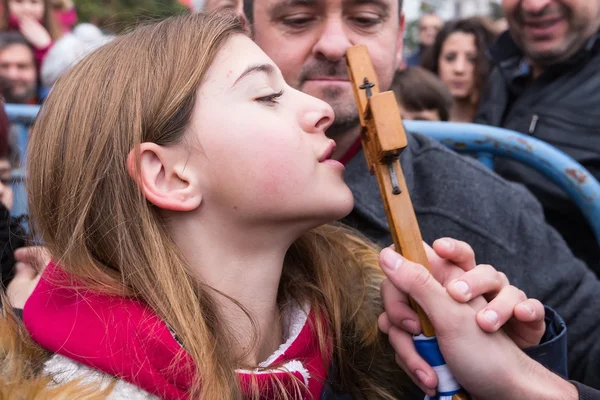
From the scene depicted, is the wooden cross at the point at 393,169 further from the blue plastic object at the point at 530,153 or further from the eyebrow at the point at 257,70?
the blue plastic object at the point at 530,153

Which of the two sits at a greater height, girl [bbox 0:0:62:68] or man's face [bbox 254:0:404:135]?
man's face [bbox 254:0:404:135]

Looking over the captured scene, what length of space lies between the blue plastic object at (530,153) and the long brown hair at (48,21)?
3016 mm

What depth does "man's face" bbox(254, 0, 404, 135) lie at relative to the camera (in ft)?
6.03

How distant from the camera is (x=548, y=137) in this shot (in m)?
2.57

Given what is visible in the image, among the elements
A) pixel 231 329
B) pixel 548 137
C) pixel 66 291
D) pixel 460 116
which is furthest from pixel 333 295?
pixel 460 116

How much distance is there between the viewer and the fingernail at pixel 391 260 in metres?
1.19

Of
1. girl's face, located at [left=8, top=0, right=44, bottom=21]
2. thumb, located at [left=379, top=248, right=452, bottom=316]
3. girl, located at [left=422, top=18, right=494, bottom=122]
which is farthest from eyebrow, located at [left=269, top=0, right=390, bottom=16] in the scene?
girl's face, located at [left=8, top=0, right=44, bottom=21]

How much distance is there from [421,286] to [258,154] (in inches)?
14.4

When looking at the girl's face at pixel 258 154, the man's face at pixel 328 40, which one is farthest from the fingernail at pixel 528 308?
the man's face at pixel 328 40

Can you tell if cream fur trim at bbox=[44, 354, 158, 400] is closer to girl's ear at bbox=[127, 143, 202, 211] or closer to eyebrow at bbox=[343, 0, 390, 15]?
girl's ear at bbox=[127, 143, 202, 211]

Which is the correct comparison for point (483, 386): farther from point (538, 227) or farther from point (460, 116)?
point (460, 116)

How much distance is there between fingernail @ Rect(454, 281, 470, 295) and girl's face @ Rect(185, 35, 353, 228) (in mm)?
251

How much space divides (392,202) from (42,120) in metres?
0.70

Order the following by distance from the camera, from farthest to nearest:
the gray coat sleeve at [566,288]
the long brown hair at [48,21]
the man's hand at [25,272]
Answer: the long brown hair at [48,21] < the gray coat sleeve at [566,288] < the man's hand at [25,272]
